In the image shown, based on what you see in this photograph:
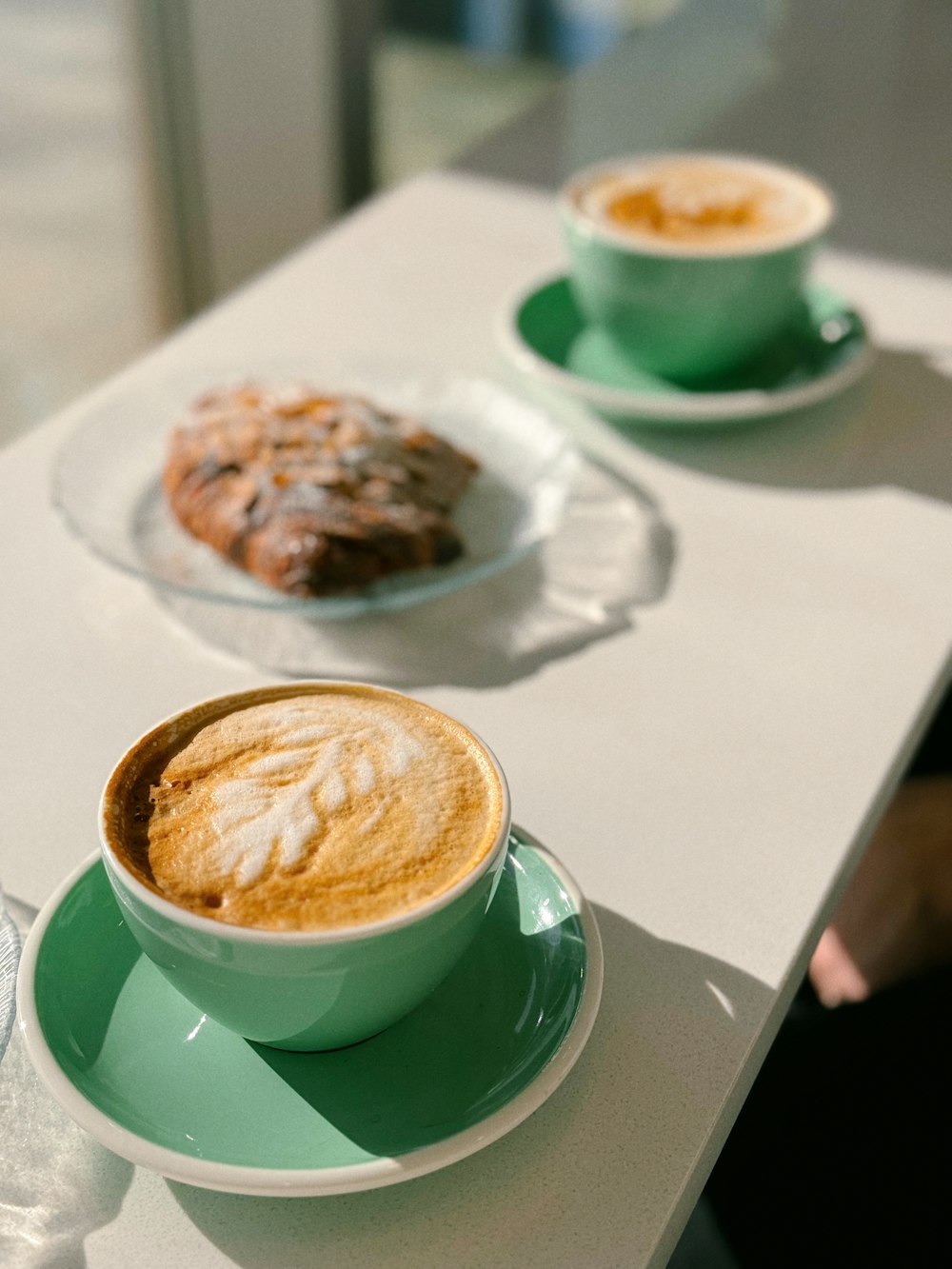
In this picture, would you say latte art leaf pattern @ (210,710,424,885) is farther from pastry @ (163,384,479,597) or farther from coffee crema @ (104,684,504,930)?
pastry @ (163,384,479,597)

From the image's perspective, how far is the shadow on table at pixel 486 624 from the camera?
0.71m

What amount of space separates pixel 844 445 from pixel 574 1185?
603mm

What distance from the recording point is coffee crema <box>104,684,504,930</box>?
0.43 metres

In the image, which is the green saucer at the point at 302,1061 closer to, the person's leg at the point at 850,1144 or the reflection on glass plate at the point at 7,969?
the reflection on glass plate at the point at 7,969

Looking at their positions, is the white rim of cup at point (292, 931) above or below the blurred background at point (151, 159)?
above

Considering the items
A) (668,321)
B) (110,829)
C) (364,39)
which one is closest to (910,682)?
(668,321)

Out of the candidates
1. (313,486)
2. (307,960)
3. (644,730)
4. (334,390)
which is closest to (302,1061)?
(307,960)

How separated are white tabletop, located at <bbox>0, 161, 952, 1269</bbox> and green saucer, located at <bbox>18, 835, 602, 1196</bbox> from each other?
0.03 m

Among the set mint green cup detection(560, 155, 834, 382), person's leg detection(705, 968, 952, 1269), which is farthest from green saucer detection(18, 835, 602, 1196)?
mint green cup detection(560, 155, 834, 382)

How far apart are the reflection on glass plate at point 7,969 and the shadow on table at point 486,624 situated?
217 millimetres

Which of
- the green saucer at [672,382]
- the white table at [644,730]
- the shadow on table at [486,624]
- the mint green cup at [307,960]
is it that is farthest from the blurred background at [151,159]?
the mint green cup at [307,960]

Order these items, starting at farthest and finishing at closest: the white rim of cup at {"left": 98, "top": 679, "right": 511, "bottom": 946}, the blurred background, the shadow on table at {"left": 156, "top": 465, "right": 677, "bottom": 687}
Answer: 1. the blurred background
2. the shadow on table at {"left": 156, "top": 465, "right": 677, "bottom": 687}
3. the white rim of cup at {"left": 98, "top": 679, "right": 511, "bottom": 946}

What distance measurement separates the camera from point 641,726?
2.21 feet

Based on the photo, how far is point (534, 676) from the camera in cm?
71
